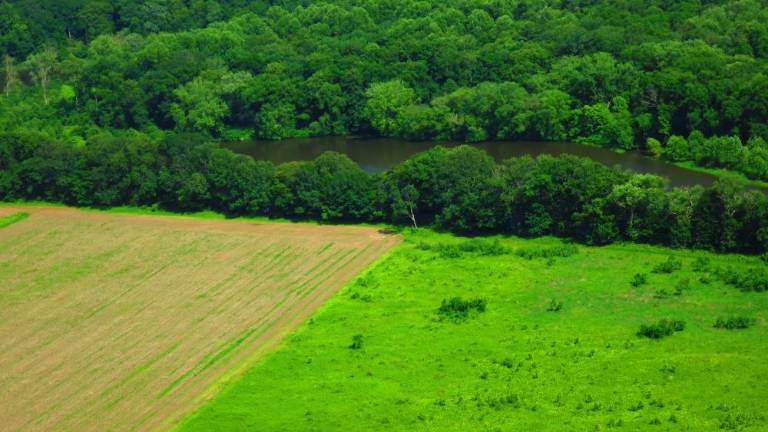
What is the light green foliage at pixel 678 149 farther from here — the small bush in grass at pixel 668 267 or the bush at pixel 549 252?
the small bush in grass at pixel 668 267

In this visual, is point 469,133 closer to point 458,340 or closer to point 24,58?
point 458,340

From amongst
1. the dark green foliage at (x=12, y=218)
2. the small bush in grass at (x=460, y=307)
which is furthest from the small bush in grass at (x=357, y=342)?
the dark green foliage at (x=12, y=218)

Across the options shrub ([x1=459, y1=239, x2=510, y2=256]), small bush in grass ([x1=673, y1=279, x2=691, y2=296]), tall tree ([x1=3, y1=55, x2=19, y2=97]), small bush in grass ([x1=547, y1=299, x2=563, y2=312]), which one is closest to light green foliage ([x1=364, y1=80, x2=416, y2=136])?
shrub ([x1=459, y1=239, x2=510, y2=256])

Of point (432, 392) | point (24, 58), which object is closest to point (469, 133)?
point (432, 392)

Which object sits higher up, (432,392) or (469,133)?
(469,133)

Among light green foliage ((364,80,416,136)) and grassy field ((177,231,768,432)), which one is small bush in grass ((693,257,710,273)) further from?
light green foliage ((364,80,416,136))
